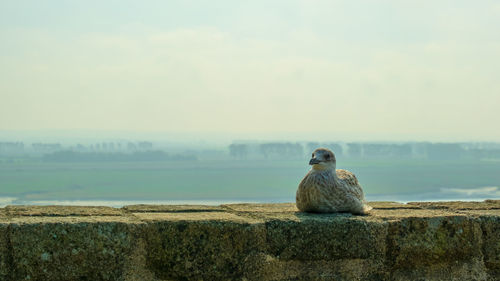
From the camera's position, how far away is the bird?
4.20m

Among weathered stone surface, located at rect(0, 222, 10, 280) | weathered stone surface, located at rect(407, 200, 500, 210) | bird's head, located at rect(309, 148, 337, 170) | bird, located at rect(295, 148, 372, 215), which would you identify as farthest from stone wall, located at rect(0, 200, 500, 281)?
bird's head, located at rect(309, 148, 337, 170)

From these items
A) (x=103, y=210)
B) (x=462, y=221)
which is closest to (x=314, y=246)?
(x=462, y=221)

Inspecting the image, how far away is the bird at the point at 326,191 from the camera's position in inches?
165

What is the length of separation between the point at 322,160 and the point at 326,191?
0.86ft

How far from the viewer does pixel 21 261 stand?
319 cm

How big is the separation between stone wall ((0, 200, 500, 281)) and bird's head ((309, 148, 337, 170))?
445 mm

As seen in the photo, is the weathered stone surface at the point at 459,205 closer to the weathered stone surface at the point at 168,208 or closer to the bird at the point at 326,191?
the bird at the point at 326,191

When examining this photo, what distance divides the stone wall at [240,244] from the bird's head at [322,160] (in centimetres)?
44

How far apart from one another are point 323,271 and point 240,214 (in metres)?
0.69

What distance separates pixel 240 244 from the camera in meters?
3.54

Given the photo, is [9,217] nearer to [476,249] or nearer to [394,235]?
[394,235]

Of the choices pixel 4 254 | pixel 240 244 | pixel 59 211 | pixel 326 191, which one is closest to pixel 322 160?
pixel 326 191

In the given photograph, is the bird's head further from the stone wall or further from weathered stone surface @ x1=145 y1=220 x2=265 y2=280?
weathered stone surface @ x1=145 y1=220 x2=265 y2=280

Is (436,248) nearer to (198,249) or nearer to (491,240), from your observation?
(491,240)
